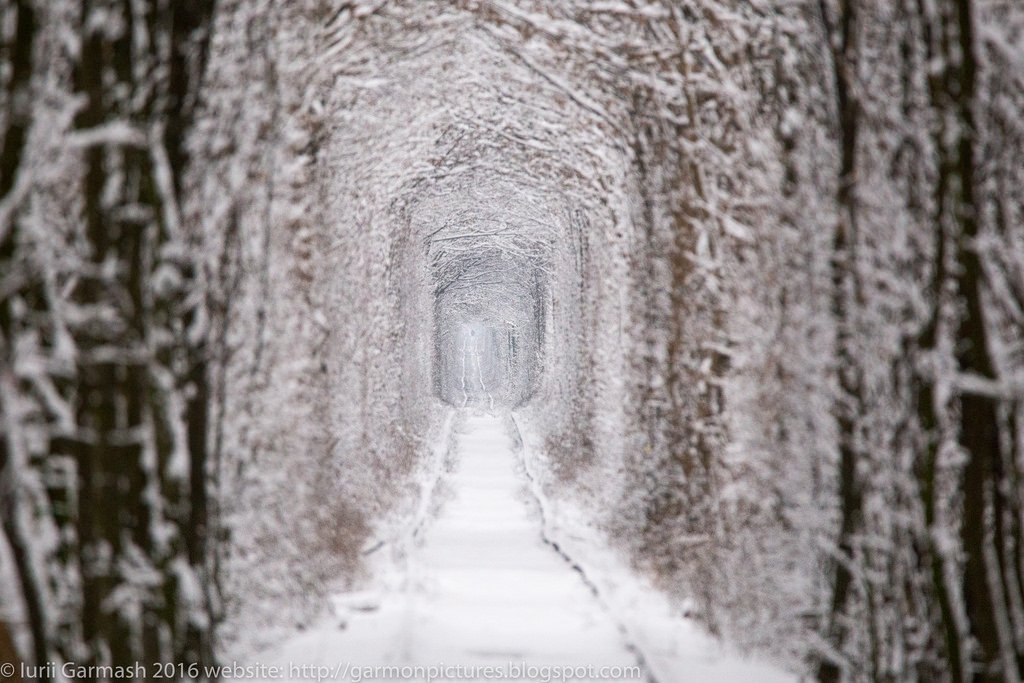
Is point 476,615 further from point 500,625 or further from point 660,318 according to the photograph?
point 660,318

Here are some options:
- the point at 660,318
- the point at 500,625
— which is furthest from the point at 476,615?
the point at 660,318

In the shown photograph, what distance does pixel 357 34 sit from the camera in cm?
827

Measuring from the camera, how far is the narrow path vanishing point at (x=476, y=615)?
5824 millimetres

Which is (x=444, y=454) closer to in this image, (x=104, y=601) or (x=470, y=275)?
(x=470, y=275)

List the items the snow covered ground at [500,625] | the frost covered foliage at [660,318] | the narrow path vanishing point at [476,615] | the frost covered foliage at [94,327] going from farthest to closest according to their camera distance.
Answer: the narrow path vanishing point at [476,615]
the snow covered ground at [500,625]
the frost covered foliage at [660,318]
the frost covered foliage at [94,327]

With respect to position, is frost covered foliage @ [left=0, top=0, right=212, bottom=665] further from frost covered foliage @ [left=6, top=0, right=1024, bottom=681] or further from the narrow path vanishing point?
the narrow path vanishing point

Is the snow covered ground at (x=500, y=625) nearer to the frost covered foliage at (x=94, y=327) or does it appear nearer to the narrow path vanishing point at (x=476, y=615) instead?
the narrow path vanishing point at (x=476, y=615)

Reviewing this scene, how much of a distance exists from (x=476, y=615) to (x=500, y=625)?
303mm

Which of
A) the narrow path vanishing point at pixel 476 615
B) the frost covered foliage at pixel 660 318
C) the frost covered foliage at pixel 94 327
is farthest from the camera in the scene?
the narrow path vanishing point at pixel 476 615

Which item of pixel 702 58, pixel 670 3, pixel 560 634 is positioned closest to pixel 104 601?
pixel 560 634

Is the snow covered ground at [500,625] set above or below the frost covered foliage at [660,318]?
below

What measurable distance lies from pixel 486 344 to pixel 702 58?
37.6m

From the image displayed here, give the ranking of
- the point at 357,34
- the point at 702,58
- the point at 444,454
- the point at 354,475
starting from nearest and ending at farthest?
the point at 702,58
the point at 357,34
the point at 354,475
the point at 444,454

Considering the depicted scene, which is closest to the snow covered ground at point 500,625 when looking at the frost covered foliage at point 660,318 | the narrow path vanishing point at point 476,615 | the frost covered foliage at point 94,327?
the narrow path vanishing point at point 476,615
